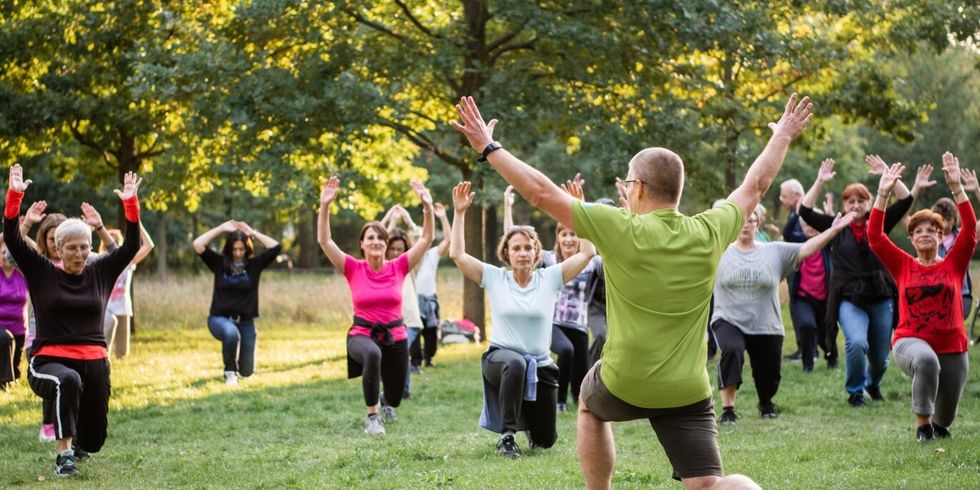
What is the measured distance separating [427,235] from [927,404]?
4.36 metres

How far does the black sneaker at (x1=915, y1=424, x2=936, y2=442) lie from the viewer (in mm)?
8953

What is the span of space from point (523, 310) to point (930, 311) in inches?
122

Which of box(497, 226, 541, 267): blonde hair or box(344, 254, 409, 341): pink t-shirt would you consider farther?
box(344, 254, 409, 341): pink t-shirt

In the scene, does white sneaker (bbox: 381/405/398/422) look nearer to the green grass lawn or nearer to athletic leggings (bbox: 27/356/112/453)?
the green grass lawn

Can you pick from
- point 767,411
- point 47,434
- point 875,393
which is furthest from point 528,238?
point 875,393

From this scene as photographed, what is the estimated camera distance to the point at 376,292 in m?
10.5

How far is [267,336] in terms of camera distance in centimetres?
2148

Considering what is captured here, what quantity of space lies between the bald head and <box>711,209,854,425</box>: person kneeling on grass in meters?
5.20

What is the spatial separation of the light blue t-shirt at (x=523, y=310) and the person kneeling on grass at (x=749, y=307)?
2058mm

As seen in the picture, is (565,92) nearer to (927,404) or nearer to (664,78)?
(664,78)

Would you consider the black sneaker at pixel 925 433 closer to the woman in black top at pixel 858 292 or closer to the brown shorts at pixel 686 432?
the woman in black top at pixel 858 292

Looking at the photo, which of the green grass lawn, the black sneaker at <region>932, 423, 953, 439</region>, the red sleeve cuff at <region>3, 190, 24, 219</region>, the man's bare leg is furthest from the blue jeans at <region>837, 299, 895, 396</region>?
the red sleeve cuff at <region>3, 190, 24, 219</region>

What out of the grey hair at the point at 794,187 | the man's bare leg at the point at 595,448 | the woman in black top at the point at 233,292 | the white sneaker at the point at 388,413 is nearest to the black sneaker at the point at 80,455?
the white sneaker at the point at 388,413

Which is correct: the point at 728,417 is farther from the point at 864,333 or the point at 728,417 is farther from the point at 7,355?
the point at 7,355
